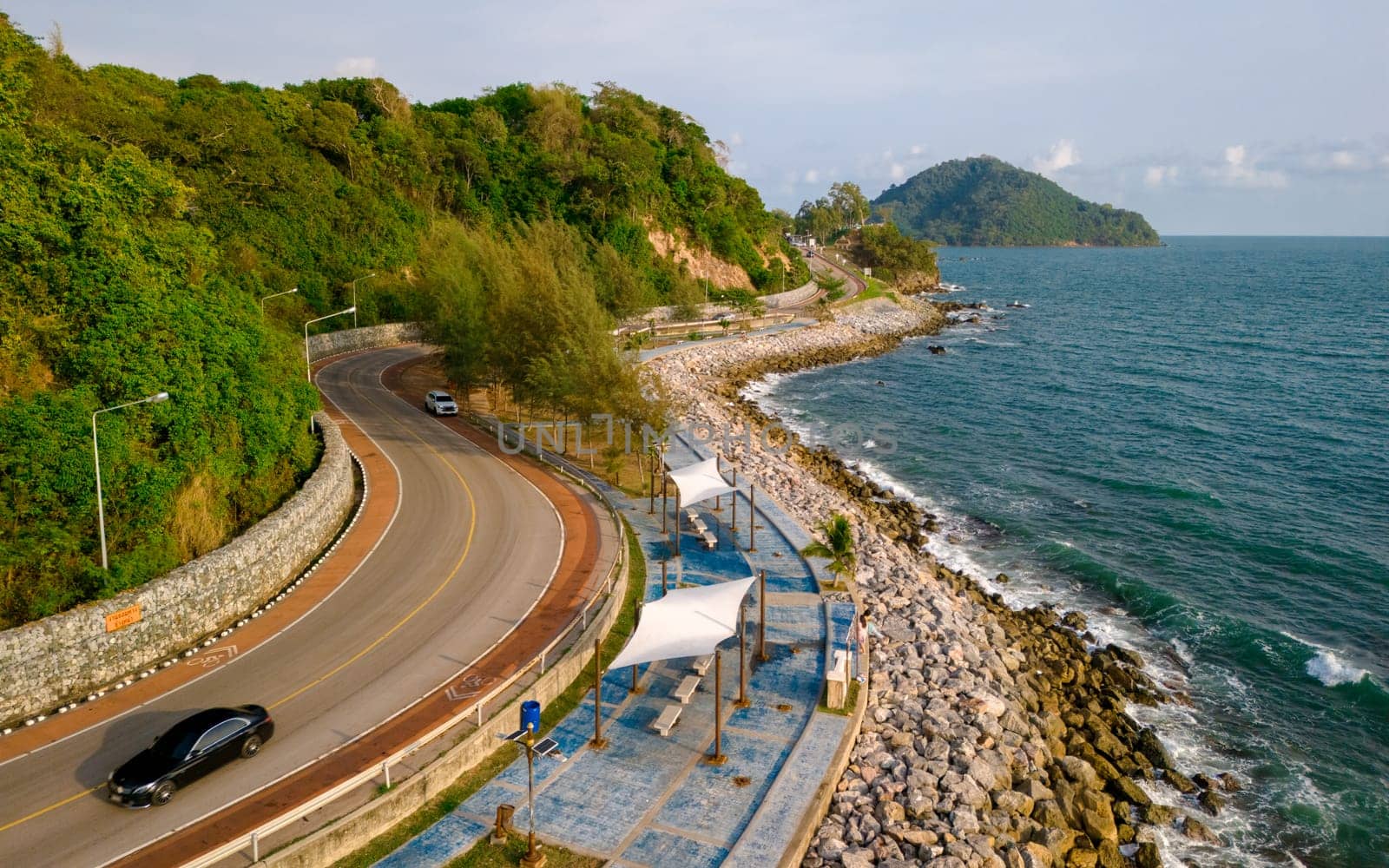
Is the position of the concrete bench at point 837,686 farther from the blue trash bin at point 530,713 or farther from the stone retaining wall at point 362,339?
the stone retaining wall at point 362,339

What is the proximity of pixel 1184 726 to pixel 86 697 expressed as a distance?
2993cm

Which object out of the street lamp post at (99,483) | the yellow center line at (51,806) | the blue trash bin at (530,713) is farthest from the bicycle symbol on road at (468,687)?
the street lamp post at (99,483)

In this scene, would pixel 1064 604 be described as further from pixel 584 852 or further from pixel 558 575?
pixel 584 852

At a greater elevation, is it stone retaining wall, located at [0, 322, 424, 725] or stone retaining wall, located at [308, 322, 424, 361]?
stone retaining wall, located at [308, 322, 424, 361]

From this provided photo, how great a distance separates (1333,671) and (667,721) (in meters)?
24.1

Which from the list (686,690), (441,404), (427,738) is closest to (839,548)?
(686,690)

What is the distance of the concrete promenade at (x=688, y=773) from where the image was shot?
16.5 meters

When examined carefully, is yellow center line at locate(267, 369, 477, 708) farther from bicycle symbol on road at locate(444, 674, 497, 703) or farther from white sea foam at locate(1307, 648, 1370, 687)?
white sea foam at locate(1307, 648, 1370, 687)

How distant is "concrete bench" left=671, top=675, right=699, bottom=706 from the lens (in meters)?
21.2

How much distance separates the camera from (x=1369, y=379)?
74.9 meters

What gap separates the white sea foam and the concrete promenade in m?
16.9

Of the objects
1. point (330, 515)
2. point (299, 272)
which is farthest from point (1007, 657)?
point (299, 272)

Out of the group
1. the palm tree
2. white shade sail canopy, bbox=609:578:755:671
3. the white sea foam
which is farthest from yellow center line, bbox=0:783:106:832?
the white sea foam

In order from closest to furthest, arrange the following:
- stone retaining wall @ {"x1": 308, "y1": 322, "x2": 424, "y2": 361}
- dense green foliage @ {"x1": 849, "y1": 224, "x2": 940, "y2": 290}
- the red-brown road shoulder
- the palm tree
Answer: the red-brown road shoulder < the palm tree < stone retaining wall @ {"x1": 308, "y1": 322, "x2": 424, "y2": 361} < dense green foliage @ {"x1": 849, "y1": 224, "x2": 940, "y2": 290}
